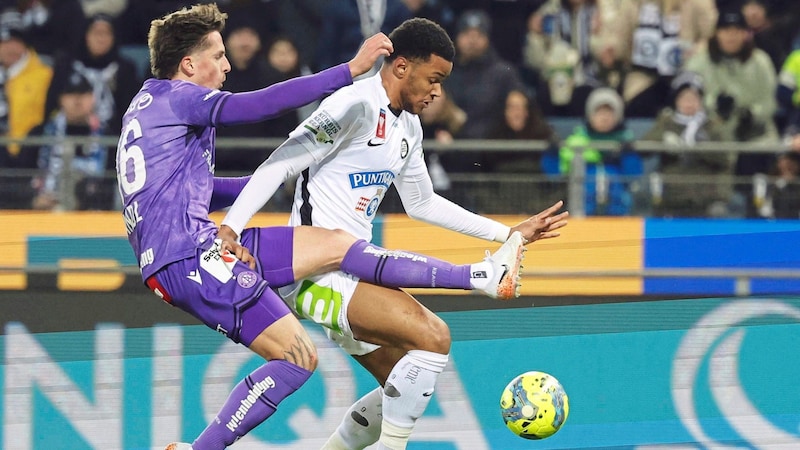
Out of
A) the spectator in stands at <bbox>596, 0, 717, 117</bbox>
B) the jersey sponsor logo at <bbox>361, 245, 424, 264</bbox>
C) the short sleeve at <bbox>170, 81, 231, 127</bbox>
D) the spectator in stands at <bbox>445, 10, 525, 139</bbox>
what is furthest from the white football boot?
the spectator in stands at <bbox>596, 0, 717, 117</bbox>

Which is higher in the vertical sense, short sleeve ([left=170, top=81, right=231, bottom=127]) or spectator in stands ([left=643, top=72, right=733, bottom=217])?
short sleeve ([left=170, top=81, right=231, bottom=127])

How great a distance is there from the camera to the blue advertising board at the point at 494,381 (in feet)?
22.9

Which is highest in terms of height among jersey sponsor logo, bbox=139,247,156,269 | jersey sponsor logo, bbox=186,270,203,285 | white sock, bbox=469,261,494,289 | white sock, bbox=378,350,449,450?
jersey sponsor logo, bbox=139,247,156,269

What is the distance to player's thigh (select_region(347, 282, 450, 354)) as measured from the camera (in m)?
5.79

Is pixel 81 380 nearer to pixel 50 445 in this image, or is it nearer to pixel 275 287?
pixel 50 445

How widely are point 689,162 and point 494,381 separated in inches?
138

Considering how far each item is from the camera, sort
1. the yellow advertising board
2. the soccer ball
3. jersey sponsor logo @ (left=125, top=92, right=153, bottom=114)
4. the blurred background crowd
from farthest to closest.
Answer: the blurred background crowd < the yellow advertising board < the soccer ball < jersey sponsor logo @ (left=125, top=92, right=153, bottom=114)

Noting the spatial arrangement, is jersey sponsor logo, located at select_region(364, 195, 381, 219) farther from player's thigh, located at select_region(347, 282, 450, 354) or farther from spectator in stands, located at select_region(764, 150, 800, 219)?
spectator in stands, located at select_region(764, 150, 800, 219)

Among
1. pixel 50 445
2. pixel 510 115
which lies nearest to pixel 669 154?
pixel 510 115

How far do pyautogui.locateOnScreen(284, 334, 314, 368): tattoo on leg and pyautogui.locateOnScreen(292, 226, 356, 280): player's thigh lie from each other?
323mm

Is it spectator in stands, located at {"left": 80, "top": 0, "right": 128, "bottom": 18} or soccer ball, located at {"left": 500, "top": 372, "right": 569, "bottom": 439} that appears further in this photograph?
spectator in stands, located at {"left": 80, "top": 0, "right": 128, "bottom": 18}

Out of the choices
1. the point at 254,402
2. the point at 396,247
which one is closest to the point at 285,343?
the point at 254,402

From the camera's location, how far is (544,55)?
11.5 meters

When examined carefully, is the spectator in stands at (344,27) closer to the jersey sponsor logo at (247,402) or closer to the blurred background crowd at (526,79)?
the blurred background crowd at (526,79)
